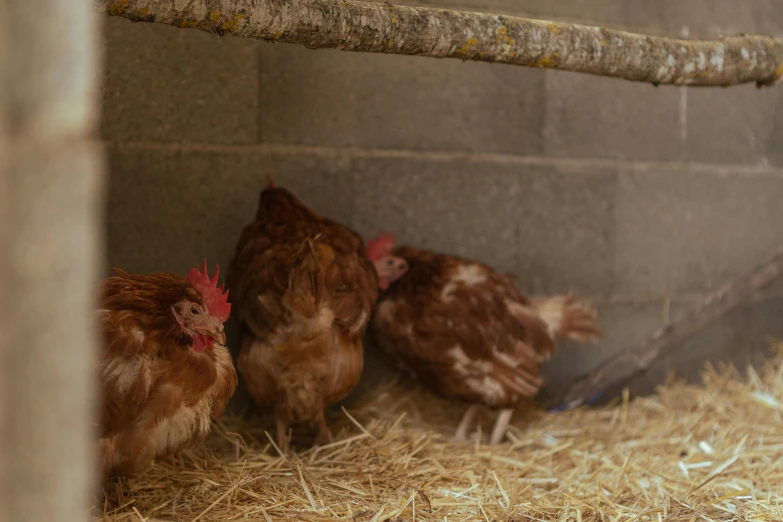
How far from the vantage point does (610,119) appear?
140 inches

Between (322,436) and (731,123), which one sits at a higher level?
(731,123)

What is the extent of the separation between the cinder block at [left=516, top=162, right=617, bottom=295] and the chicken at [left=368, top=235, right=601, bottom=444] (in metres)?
0.45

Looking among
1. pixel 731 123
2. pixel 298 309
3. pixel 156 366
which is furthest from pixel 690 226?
pixel 156 366

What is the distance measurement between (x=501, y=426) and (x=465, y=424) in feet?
0.51

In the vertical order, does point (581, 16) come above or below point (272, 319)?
above

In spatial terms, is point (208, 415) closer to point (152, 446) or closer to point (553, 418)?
point (152, 446)

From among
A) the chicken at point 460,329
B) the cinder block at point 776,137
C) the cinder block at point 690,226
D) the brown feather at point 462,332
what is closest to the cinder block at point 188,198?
the chicken at point 460,329

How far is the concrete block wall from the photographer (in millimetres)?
2727

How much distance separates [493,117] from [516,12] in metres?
0.47

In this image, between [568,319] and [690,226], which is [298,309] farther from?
[690,226]

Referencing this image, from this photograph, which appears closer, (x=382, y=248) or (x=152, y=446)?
(x=152, y=446)

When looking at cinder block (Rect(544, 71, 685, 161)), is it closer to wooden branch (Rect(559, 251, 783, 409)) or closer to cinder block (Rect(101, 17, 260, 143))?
wooden branch (Rect(559, 251, 783, 409))

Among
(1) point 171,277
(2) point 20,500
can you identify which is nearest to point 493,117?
(1) point 171,277

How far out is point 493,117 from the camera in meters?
3.31
